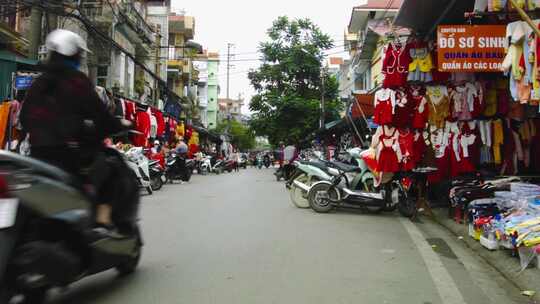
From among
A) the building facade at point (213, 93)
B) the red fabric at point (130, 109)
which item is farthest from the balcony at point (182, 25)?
the building facade at point (213, 93)

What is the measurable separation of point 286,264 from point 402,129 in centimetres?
508

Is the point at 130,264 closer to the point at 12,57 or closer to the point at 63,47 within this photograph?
the point at 63,47

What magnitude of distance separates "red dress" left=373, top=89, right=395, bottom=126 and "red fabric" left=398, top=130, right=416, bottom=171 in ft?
1.34

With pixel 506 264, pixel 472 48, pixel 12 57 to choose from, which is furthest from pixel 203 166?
pixel 506 264

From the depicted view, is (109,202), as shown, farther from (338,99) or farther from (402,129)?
(338,99)

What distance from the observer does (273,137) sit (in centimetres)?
3366

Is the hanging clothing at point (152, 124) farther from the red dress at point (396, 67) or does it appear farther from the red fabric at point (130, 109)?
the red dress at point (396, 67)

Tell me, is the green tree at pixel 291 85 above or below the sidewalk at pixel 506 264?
above

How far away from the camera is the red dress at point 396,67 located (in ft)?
29.9

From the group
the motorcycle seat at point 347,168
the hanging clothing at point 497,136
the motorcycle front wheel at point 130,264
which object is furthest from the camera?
the motorcycle seat at point 347,168

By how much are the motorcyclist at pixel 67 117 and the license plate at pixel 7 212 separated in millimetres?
713

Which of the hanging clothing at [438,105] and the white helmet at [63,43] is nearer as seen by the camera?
the white helmet at [63,43]

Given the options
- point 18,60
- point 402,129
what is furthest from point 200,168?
point 402,129

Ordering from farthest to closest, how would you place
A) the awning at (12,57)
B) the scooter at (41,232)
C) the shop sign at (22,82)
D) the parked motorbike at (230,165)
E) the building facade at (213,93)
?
1. the building facade at (213,93)
2. the parked motorbike at (230,165)
3. the awning at (12,57)
4. the shop sign at (22,82)
5. the scooter at (41,232)
